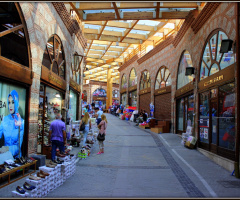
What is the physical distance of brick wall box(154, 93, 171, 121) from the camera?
57.2 ft

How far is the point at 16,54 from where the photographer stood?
6559 mm

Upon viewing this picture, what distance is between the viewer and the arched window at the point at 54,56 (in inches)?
343

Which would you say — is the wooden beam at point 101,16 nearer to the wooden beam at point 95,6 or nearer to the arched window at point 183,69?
the wooden beam at point 95,6

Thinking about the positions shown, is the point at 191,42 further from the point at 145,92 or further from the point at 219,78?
the point at 145,92

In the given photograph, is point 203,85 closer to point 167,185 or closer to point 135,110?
point 167,185

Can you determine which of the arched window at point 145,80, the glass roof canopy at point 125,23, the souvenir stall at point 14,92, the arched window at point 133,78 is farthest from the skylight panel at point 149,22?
the souvenir stall at point 14,92

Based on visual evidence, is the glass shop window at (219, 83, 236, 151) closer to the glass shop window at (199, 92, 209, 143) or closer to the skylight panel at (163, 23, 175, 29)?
the glass shop window at (199, 92, 209, 143)

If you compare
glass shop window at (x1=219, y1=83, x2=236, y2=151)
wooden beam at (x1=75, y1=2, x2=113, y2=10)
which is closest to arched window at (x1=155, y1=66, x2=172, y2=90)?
wooden beam at (x1=75, y1=2, x2=113, y2=10)

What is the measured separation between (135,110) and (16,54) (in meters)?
18.7

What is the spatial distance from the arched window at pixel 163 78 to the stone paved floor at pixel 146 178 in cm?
861

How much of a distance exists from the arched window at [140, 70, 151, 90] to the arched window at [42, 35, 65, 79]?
39.1ft

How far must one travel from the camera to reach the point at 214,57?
29.6 feet

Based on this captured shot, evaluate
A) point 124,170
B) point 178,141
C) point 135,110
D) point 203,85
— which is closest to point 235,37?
point 203,85

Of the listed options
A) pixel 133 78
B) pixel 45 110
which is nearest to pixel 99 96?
pixel 133 78
